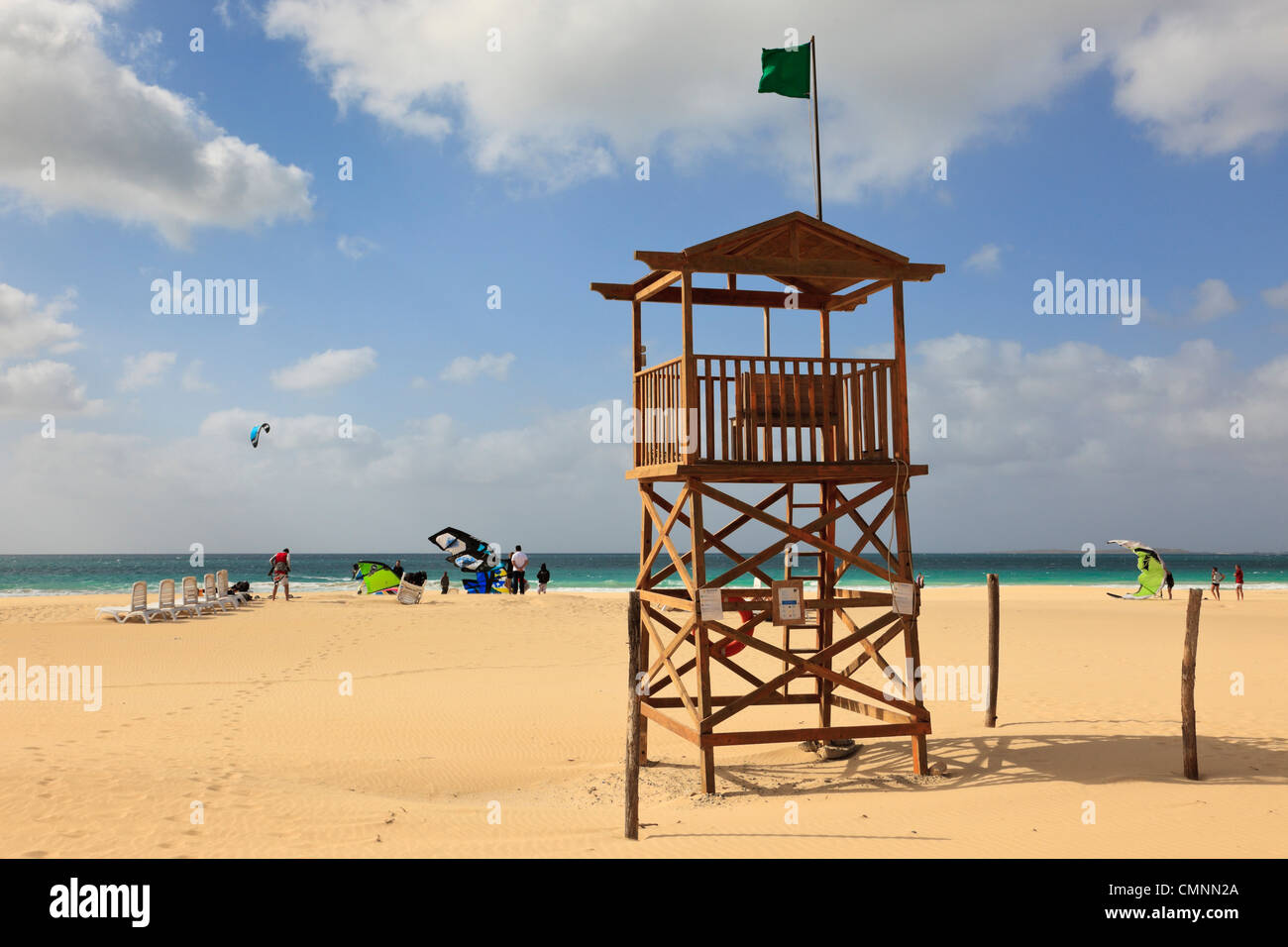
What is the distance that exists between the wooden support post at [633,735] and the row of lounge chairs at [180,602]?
21.3 metres

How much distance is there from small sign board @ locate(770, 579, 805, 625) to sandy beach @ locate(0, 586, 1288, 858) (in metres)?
1.91

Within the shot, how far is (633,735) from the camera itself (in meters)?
8.62

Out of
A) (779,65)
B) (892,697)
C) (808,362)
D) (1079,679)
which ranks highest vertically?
(779,65)

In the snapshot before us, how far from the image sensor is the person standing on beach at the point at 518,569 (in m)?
37.5

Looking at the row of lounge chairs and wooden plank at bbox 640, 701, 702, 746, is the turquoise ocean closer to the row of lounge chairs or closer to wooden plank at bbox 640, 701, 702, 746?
the row of lounge chairs

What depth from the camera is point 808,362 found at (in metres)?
11.0

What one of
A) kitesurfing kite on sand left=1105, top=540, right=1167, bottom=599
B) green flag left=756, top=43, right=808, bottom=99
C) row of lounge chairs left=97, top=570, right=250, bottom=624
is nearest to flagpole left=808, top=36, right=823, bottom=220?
green flag left=756, top=43, right=808, bottom=99

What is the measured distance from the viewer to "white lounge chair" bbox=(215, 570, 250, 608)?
32.0 metres

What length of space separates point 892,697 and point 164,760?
8.74 metres
